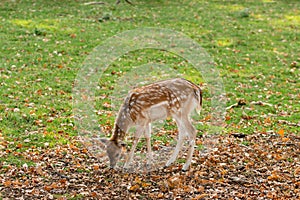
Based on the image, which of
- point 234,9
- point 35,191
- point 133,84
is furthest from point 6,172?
point 234,9

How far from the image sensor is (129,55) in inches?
637

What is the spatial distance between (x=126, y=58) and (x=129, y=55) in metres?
0.29

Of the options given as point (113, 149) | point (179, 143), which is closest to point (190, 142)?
point (179, 143)

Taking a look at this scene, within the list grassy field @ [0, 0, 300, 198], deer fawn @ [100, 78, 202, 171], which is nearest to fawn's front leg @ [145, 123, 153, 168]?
deer fawn @ [100, 78, 202, 171]

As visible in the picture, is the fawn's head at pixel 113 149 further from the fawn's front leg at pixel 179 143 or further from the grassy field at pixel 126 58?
the grassy field at pixel 126 58

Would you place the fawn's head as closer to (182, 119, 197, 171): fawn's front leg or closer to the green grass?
(182, 119, 197, 171): fawn's front leg

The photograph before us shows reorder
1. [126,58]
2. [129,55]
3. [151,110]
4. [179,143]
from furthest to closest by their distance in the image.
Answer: [129,55] < [126,58] < [179,143] < [151,110]

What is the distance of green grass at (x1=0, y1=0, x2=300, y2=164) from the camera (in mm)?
11109

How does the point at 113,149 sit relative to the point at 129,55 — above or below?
above

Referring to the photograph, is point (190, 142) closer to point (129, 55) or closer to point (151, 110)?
point (151, 110)

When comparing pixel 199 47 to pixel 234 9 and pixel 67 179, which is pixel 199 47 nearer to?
pixel 234 9

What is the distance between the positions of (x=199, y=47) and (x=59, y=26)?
16.8 feet

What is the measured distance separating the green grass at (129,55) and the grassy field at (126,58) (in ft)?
0.08

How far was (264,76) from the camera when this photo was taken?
49.0ft
